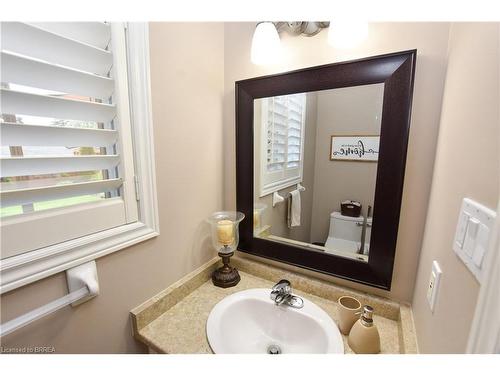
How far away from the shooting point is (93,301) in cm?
64

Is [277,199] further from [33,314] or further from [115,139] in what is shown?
[33,314]

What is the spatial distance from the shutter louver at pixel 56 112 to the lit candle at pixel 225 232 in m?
0.44

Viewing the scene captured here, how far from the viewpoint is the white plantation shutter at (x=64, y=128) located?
48cm

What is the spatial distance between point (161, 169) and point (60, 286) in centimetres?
43

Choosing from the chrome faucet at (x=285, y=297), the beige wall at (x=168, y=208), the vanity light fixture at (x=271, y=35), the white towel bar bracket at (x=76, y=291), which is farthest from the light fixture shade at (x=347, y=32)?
the white towel bar bracket at (x=76, y=291)

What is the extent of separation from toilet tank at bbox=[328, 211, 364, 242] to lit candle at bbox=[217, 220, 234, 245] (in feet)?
1.37

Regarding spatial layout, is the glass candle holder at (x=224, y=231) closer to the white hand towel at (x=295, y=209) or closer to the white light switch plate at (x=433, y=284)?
the white hand towel at (x=295, y=209)

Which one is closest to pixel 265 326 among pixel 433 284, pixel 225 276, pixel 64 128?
pixel 225 276

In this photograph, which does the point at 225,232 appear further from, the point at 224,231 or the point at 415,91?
the point at 415,91

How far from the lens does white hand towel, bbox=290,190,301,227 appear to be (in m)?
0.95

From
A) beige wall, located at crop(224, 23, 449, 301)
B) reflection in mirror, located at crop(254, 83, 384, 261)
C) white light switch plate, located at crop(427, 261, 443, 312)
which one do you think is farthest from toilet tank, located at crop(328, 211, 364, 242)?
white light switch plate, located at crop(427, 261, 443, 312)

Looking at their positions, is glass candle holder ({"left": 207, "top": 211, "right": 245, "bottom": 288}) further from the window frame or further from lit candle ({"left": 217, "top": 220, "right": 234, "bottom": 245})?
the window frame

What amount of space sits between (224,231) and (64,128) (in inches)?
24.9
